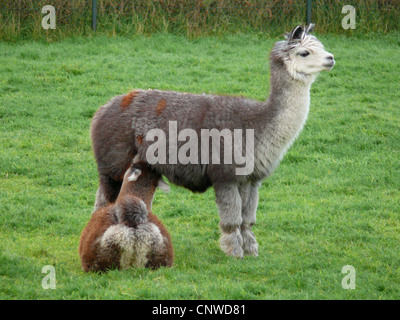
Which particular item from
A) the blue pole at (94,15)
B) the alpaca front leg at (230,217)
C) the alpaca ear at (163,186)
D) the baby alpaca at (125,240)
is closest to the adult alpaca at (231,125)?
the alpaca front leg at (230,217)

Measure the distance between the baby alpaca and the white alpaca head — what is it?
2.00m

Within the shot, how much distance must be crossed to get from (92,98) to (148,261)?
A: 6.24 m

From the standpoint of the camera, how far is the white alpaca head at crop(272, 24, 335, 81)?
21.6 ft

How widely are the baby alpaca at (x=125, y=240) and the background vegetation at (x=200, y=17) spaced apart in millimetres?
8727

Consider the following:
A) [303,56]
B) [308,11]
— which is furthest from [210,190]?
[308,11]

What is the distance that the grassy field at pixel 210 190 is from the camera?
5883 millimetres

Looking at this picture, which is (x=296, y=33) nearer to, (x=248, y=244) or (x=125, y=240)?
(x=248, y=244)

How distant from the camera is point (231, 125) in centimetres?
677

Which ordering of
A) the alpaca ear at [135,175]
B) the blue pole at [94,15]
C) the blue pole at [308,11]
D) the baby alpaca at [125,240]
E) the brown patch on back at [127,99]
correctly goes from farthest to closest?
the blue pole at [308,11] < the blue pole at [94,15] < the brown patch on back at [127,99] < the alpaca ear at [135,175] < the baby alpaca at [125,240]

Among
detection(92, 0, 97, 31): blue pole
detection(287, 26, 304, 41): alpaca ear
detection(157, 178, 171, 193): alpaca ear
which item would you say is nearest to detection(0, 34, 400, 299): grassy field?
detection(92, 0, 97, 31): blue pole

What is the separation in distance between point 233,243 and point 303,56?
1914mm

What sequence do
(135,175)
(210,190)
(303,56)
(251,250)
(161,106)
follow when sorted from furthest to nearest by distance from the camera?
(210,190) < (161,106) < (251,250) < (303,56) < (135,175)

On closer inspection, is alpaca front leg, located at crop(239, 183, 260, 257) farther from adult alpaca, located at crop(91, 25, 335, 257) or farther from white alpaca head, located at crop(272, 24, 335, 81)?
white alpaca head, located at crop(272, 24, 335, 81)

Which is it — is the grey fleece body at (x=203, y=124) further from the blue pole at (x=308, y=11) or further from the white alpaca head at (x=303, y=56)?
the blue pole at (x=308, y=11)
